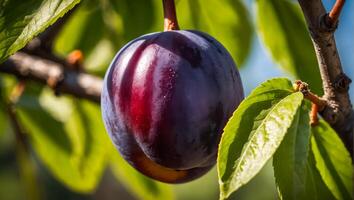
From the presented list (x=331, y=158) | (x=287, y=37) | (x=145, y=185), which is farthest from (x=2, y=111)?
(x=331, y=158)

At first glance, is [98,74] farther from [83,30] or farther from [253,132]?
[253,132]

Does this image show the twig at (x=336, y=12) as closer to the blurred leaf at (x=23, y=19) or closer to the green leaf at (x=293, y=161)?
the green leaf at (x=293, y=161)

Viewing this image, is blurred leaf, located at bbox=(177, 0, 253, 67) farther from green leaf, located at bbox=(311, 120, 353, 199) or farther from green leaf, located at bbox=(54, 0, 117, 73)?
green leaf, located at bbox=(311, 120, 353, 199)

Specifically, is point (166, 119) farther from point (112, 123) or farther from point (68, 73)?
point (68, 73)

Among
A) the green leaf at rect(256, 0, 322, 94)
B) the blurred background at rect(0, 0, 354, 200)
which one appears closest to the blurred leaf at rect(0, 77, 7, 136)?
the blurred background at rect(0, 0, 354, 200)

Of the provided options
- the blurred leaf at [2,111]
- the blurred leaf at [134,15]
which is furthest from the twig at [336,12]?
the blurred leaf at [2,111]

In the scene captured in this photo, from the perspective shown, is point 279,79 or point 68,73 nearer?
point 279,79

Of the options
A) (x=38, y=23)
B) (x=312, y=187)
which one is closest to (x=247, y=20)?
(x=312, y=187)
